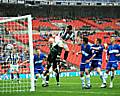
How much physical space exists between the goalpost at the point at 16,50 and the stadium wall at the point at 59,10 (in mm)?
21854

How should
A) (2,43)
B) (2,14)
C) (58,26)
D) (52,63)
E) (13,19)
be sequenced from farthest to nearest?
(58,26)
(2,14)
(52,63)
(2,43)
(13,19)

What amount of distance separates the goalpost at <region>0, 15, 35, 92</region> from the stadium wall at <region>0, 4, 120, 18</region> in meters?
21.9

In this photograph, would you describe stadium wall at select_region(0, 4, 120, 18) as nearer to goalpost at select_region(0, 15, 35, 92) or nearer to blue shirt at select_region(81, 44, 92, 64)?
goalpost at select_region(0, 15, 35, 92)

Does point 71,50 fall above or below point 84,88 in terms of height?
below

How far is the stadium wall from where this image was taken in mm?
39375

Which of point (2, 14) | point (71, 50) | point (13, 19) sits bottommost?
point (71, 50)

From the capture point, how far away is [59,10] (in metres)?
41.2

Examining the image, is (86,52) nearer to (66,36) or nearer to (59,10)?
(66,36)

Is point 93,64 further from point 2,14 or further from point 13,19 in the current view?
point 2,14

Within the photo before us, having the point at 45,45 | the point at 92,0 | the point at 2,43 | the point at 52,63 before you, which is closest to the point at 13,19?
the point at 2,43

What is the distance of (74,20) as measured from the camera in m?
43.3

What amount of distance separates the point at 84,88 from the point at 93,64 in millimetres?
1074

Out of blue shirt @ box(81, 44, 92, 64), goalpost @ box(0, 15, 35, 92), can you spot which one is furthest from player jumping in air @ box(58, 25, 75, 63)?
goalpost @ box(0, 15, 35, 92)

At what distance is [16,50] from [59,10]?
25.0 metres
